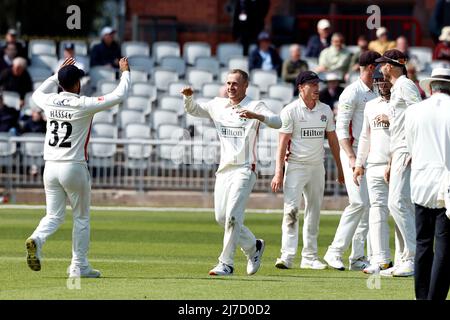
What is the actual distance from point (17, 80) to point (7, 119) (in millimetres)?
1776

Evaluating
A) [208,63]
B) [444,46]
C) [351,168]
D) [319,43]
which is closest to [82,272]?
[351,168]

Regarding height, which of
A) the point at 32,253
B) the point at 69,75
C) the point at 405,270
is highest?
the point at 69,75

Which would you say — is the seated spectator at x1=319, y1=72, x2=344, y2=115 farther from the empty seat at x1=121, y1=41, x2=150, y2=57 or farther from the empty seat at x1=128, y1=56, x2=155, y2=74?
the empty seat at x1=121, y1=41, x2=150, y2=57

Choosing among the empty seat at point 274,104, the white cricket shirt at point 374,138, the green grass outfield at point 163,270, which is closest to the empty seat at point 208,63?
the empty seat at point 274,104

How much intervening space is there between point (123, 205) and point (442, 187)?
A: 51.5 ft

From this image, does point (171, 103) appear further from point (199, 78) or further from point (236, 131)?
point (236, 131)

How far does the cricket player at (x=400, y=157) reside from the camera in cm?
1455

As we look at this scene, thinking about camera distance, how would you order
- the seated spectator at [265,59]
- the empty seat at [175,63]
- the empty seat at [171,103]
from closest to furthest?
the empty seat at [171,103], the seated spectator at [265,59], the empty seat at [175,63]

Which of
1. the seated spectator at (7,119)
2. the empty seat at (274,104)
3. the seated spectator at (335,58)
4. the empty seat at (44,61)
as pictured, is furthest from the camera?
the empty seat at (44,61)

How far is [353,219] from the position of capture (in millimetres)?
15711

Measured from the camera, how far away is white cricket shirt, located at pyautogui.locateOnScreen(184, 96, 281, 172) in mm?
14578

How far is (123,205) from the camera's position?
26.7 m

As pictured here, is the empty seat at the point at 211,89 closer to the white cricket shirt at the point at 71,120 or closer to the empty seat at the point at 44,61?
the empty seat at the point at 44,61

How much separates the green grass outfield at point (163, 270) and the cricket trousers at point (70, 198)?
0.41 metres
